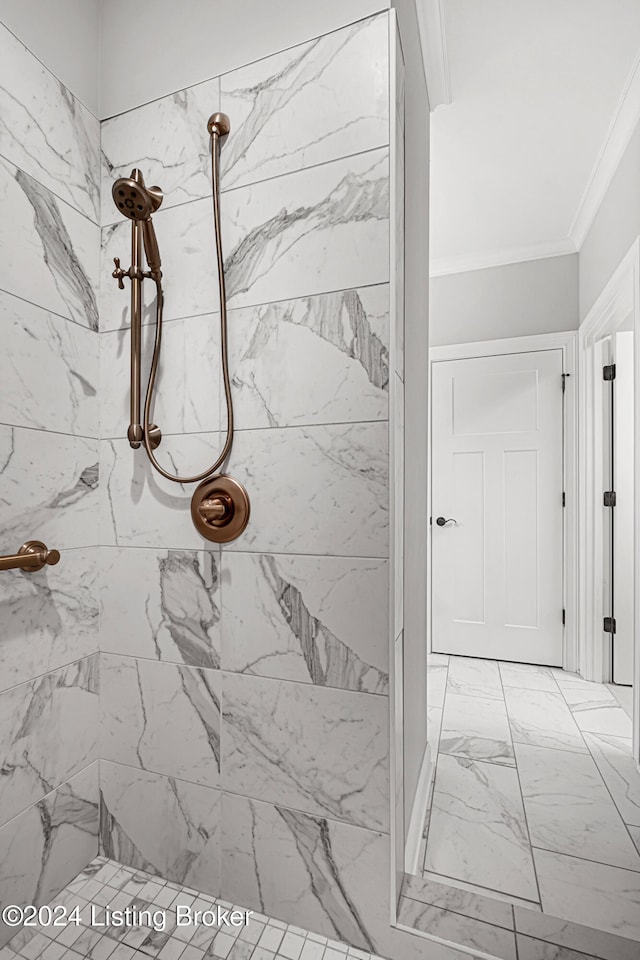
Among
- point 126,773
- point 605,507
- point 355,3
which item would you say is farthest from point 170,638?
point 605,507

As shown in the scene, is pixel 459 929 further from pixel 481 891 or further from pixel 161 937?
pixel 161 937

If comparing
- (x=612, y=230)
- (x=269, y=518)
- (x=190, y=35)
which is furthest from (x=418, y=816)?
(x=612, y=230)

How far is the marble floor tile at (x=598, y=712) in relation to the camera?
2236 millimetres

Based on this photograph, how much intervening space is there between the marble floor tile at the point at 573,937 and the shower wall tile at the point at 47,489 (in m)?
1.30

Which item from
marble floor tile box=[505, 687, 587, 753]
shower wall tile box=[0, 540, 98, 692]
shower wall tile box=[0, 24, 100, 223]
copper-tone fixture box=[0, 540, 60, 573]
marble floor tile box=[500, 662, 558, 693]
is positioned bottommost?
marble floor tile box=[500, 662, 558, 693]

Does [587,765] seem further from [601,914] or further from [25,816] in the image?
[25,816]

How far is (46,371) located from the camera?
122 centimetres

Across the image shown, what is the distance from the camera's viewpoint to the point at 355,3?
110cm

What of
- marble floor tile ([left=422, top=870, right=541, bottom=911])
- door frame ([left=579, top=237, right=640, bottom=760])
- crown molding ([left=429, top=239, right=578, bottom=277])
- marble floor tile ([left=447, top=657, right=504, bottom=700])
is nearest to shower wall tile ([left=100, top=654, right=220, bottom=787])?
marble floor tile ([left=422, top=870, right=541, bottom=911])

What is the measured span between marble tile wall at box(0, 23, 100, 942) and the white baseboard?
0.80 m

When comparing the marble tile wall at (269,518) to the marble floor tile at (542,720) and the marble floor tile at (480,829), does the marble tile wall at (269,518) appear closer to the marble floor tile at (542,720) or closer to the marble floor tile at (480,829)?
the marble floor tile at (480,829)

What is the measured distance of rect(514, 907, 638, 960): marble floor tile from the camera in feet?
3.51

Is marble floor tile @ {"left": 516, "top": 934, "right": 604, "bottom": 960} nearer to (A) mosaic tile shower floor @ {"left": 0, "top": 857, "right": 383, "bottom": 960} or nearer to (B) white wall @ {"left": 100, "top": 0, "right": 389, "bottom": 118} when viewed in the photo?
(A) mosaic tile shower floor @ {"left": 0, "top": 857, "right": 383, "bottom": 960}

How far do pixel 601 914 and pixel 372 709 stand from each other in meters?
0.73
